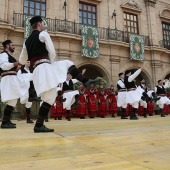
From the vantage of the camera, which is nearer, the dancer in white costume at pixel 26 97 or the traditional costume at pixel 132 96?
the dancer in white costume at pixel 26 97

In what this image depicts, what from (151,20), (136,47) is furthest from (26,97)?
(151,20)

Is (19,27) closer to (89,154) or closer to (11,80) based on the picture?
(11,80)

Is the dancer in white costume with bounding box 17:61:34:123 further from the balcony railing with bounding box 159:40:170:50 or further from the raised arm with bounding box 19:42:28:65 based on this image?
the balcony railing with bounding box 159:40:170:50

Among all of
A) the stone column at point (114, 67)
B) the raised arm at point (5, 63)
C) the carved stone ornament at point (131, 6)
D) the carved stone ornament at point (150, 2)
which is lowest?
the raised arm at point (5, 63)

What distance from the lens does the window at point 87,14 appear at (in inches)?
528

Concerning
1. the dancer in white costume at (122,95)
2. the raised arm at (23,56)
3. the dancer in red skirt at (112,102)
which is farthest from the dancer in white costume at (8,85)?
the dancer in red skirt at (112,102)

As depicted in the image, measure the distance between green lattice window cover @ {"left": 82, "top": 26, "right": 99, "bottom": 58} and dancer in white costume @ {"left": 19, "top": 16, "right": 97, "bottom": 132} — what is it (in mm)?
9156

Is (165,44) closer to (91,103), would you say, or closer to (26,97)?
(91,103)

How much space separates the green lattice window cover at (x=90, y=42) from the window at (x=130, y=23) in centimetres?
328

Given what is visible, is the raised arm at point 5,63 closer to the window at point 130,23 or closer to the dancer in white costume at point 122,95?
the dancer in white costume at point 122,95

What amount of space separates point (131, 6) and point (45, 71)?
45.4ft

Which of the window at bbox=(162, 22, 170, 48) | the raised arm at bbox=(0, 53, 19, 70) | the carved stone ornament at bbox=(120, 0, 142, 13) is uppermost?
the carved stone ornament at bbox=(120, 0, 142, 13)

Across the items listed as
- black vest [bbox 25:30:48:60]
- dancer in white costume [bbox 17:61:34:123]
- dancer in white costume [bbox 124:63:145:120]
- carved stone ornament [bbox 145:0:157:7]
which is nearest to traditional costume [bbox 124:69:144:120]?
dancer in white costume [bbox 124:63:145:120]

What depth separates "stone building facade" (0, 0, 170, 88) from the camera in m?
11.3
